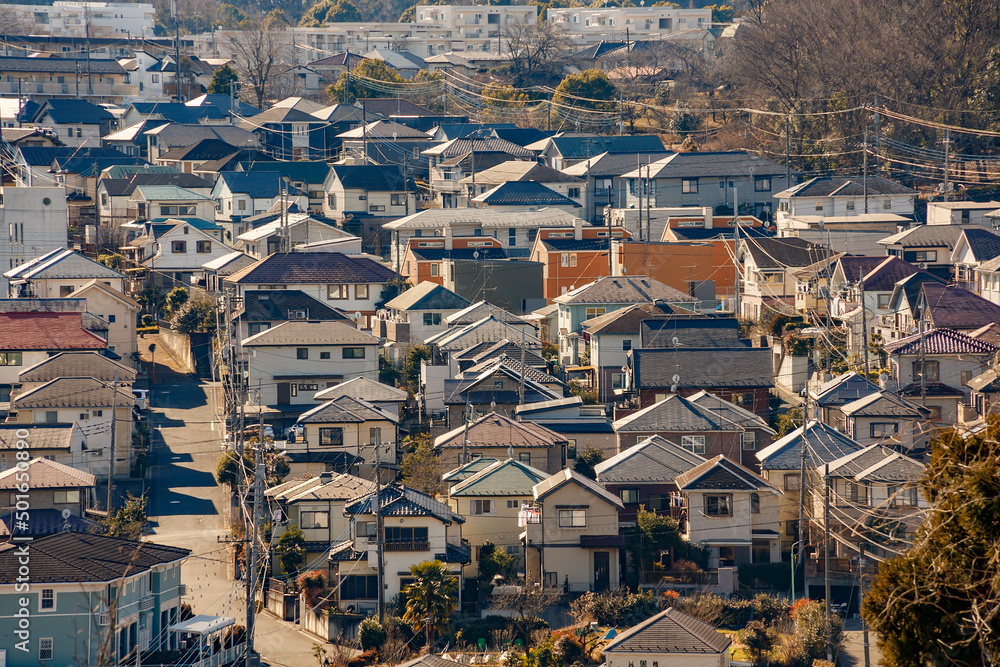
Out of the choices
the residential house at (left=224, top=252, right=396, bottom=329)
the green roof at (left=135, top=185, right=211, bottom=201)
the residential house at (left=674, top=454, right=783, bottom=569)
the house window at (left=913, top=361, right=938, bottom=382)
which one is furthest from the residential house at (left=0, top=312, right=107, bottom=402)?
the house window at (left=913, top=361, right=938, bottom=382)

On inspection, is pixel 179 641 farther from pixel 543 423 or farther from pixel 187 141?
pixel 187 141

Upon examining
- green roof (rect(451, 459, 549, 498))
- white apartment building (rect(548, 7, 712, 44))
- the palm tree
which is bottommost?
the palm tree

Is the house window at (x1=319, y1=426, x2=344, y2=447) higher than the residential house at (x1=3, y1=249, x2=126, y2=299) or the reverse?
the reverse

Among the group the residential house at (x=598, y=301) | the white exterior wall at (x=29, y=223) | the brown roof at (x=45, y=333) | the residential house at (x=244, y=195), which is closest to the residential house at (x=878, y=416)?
the residential house at (x=598, y=301)

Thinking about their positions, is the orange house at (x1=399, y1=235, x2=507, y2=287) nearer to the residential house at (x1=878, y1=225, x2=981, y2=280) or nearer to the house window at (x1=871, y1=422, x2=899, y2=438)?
the residential house at (x1=878, y1=225, x2=981, y2=280)

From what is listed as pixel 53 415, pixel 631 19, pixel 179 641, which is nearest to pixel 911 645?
pixel 179 641

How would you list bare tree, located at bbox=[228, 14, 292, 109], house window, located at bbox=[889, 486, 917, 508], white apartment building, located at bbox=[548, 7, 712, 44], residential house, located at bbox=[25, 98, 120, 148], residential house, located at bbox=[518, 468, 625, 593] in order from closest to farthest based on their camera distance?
house window, located at bbox=[889, 486, 917, 508] → residential house, located at bbox=[518, 468, 625, 593] → residential house, located at bbox=[25, 98, 120, 148] → bare tree, located at bbox=[228, 14, 292, 109] → white apartment building, located at bbox=[548, 7, 712, 44]
